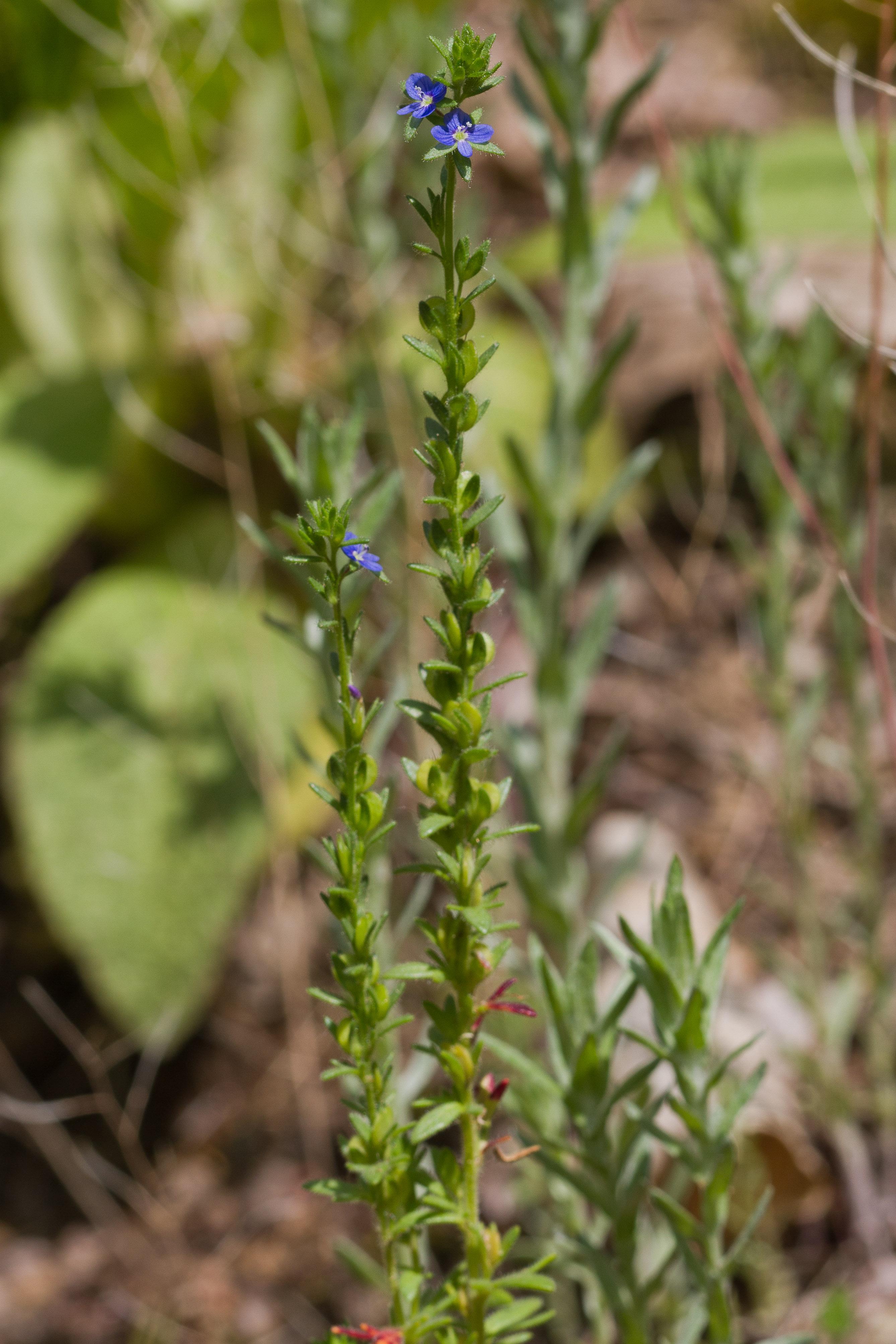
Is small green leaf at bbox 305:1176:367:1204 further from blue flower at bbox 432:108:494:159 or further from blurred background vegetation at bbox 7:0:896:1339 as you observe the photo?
blurred background vegetation at bbox 7:0:896:1339

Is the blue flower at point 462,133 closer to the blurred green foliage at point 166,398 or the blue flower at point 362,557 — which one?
the blue flower at point 362,557

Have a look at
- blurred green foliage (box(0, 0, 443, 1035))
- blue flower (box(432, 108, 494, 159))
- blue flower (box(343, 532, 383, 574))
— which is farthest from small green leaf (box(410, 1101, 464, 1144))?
blurred green foliage (box(0, 0, 443, 1035))

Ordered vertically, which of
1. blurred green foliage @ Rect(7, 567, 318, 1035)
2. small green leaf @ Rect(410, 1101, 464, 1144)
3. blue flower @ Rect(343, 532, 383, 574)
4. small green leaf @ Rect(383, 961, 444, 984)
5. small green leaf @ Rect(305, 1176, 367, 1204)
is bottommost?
blurred green foliage @ Rect(7, 567, 318, 1035)

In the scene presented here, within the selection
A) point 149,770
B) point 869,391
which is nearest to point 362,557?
point 869,391

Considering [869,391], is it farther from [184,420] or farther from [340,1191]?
[184,420]

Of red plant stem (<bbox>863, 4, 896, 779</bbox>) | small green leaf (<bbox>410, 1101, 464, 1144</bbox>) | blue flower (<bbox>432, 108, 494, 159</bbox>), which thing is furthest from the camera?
red plant stem (<bbox>863, 4, 896, 779</bbox>)
